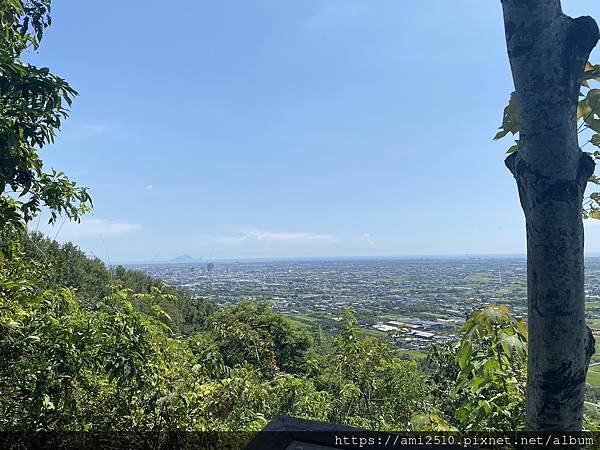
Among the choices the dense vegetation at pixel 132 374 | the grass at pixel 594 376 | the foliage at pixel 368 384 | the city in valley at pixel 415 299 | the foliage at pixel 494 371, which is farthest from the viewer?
the foliage at pixel 368 384

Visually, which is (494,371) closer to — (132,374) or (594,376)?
(594,376)

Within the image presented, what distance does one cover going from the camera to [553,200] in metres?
0.92

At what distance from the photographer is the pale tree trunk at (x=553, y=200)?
913 millimetres

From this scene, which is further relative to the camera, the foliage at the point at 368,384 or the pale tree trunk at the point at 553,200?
the foliage at the point at 368,384

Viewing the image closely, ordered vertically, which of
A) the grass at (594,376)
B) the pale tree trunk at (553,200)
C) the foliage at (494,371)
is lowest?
the grass at (594,376)

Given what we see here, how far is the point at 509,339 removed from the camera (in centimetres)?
152

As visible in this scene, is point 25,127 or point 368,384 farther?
point 368,384

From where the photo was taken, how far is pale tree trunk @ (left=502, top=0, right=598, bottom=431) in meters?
0.91

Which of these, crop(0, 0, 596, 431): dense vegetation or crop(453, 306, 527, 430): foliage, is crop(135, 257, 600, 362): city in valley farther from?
crop(0, 0, 596, 431): dense vegetation

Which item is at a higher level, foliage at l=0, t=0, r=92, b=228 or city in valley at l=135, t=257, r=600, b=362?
foliage at l=0, t=0, r=92, b=228

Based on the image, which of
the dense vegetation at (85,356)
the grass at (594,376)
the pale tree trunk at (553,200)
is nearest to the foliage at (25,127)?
the dense vegetation at (85,356)

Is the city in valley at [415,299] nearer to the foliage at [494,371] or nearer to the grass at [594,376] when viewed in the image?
the foliage at [494,371]

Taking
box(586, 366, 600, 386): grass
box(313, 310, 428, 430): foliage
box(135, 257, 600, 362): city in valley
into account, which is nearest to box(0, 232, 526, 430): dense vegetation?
box(313, 310, 428, 430): foliage

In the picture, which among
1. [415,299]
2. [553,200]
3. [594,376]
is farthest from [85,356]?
[415,299]
